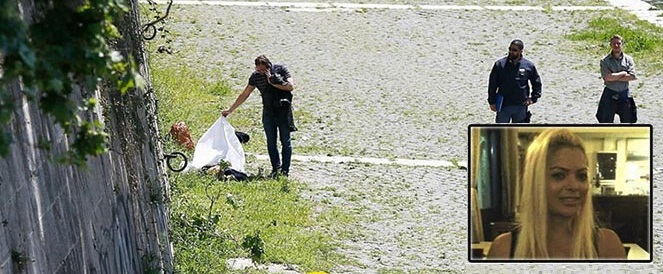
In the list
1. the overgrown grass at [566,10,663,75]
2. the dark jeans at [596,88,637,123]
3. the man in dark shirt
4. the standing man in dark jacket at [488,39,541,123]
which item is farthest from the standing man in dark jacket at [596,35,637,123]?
the overgrown grass at [566,10,663,75]

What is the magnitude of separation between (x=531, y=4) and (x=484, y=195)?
719 inches

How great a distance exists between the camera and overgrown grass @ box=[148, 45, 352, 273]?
11445 millimetres

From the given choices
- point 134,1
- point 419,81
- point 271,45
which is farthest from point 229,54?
point 134,1

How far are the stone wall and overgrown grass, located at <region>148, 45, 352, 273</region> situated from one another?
50 cm

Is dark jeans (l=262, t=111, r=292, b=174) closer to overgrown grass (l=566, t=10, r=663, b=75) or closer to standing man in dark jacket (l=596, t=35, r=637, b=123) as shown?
standing man in dark jacket (l=596, t=35, r=637, b=123)

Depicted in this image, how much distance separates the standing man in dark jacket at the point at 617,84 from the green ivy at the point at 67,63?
A: 11.2m

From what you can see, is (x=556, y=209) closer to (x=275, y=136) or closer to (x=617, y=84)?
(x=275, y=136)

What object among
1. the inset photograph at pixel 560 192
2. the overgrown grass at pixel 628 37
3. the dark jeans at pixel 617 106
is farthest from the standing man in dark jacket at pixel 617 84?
the inset photograph at pixel 560 192

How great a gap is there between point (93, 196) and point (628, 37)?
16.2 meters

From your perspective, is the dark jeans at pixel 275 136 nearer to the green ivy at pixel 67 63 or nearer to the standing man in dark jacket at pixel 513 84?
the standing man in dark jacket at pixel 513 84

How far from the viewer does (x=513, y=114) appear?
15000 millimetres

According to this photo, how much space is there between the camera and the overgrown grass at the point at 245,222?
1145 cm

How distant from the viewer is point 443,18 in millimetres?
24594

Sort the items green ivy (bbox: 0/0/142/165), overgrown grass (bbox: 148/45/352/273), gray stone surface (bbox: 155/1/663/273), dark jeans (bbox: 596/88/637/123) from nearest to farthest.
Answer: green ivy (bbox: 0/0/142/165) < overgrown grass (bbox: 148/45/352/273) < gray stone surface (bbox: 155/1/663/273) < dark jeans (bbox: 596/88/637/123)
